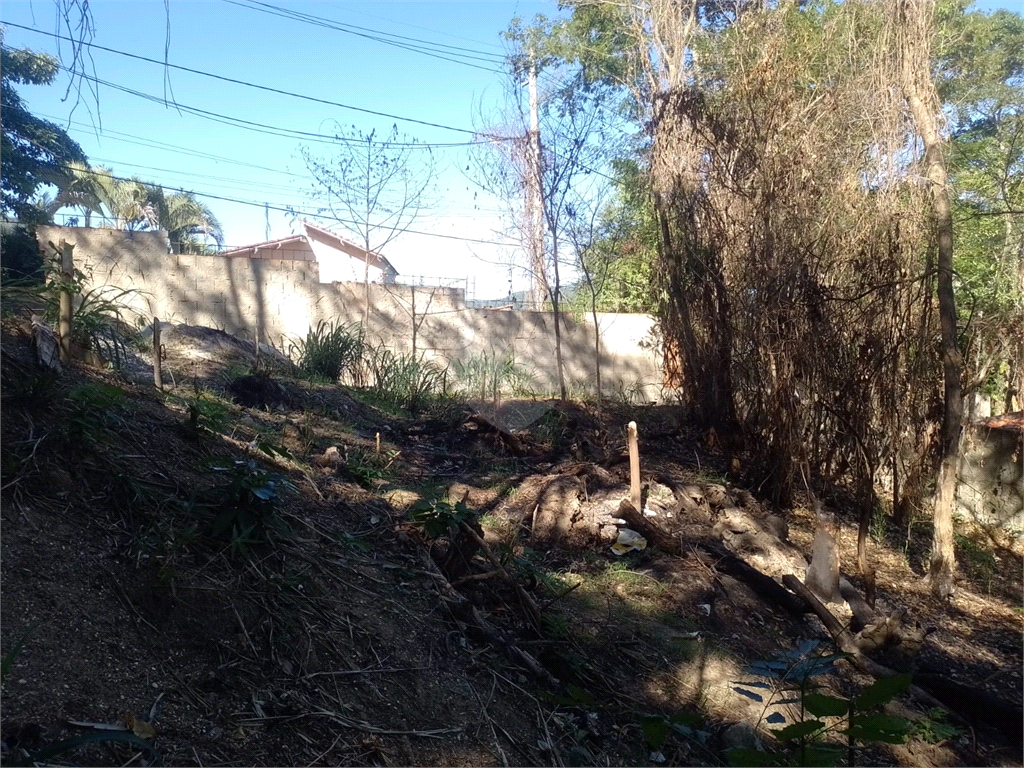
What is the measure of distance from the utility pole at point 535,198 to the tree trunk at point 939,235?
548 centimetres

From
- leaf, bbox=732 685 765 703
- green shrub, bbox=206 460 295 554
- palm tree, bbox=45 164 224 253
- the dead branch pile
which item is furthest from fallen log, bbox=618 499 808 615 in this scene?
palm tree, bbox=45 164 224 253

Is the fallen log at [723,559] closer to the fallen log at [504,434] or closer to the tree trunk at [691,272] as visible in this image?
the fallen log at [504,434]

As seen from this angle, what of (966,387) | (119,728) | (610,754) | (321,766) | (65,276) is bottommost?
(610,754)

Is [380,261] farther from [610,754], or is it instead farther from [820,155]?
[610,754]

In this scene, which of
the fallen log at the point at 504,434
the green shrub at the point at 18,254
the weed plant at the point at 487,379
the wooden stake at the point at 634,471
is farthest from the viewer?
the weed plant at the point at 487,379

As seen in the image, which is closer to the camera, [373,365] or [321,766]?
[321,766]

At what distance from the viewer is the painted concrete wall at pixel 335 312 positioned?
10906 millimetres

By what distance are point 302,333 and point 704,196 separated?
21.2 ft

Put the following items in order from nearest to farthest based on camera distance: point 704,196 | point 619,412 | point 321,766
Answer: point 321,766 → point 704,196 → point 619,412

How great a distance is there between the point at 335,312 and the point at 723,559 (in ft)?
26.5

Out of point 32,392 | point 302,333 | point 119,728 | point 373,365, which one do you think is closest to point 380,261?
point 302,333

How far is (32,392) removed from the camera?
3.50 meters

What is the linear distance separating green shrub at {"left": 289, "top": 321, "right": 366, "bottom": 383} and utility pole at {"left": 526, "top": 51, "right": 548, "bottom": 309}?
264 centimetres

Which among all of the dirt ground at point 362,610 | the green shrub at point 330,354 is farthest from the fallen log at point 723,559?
the green shrub at point 330,354
